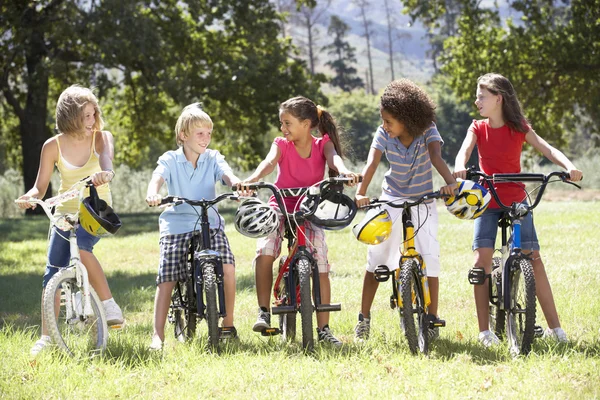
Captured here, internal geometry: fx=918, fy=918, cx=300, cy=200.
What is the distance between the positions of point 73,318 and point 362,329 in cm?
210

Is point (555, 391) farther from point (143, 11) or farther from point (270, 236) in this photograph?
point (143, 11)

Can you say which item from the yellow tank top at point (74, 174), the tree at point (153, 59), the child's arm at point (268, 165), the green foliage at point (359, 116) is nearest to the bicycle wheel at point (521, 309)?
the child's arm at point (268, 165)

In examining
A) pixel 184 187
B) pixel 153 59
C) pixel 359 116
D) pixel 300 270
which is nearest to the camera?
pixel 300 270

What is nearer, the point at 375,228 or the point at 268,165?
the point at 375,228

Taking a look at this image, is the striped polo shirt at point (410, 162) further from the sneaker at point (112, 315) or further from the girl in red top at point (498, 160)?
the sneaker at point (112, 315)

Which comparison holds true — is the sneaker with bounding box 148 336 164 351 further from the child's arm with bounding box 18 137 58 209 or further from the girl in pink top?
the child's arm with bounding box 18 137 58 209

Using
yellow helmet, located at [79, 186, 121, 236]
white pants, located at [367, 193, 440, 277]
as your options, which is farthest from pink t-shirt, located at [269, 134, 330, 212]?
yellow helmet, located at [79, 186, 121, 236]

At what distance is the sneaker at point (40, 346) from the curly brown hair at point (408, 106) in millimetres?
2764

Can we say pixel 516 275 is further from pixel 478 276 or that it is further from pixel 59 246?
pixel 59 246

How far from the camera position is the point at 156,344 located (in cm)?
636

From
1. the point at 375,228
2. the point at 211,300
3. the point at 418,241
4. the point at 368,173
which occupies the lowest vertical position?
the point at 211,300

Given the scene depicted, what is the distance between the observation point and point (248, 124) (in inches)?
1156

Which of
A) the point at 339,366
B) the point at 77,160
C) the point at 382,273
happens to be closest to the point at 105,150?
the point at 77,160

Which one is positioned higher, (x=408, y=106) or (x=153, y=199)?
(x=408, y=106)
